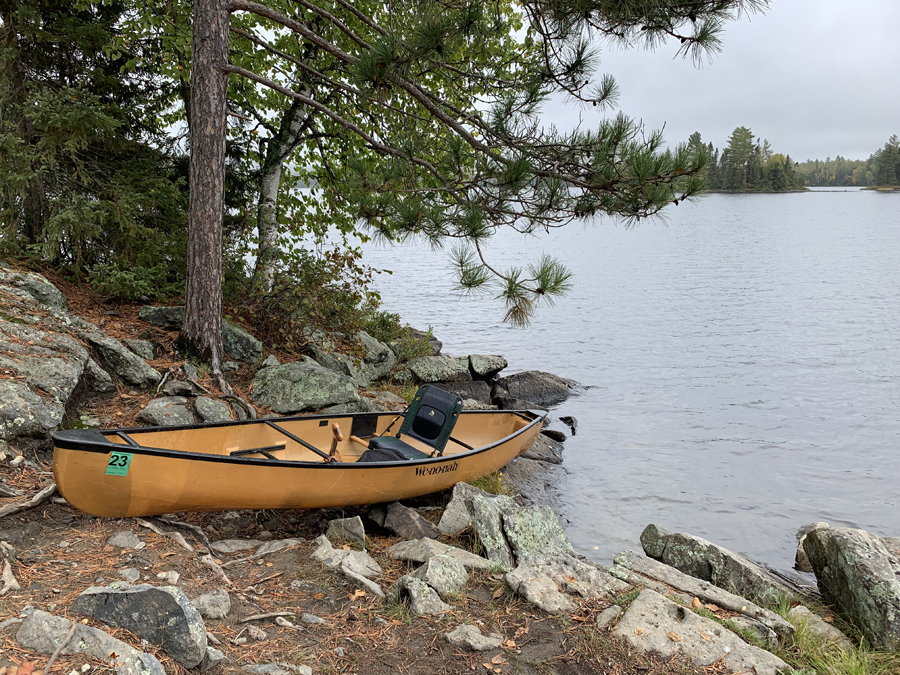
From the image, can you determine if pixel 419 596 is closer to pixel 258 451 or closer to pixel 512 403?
pixel 258 451

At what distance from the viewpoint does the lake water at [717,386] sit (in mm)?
8602

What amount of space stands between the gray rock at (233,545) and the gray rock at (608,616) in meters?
2.73

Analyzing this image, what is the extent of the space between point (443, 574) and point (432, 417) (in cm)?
305

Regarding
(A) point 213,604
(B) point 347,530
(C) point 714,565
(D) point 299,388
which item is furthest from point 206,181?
(C) point 714,565

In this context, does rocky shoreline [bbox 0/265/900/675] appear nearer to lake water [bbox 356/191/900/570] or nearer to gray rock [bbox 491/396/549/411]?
lake water [bbox 356/191/900/570]

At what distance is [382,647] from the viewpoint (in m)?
3.66

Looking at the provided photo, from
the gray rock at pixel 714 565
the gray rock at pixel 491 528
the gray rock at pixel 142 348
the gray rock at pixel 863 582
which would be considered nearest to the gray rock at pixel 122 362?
the gray rock at pixel 142 348

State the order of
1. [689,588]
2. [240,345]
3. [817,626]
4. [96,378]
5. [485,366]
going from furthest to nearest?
[485,366] → [240,345] → [96,378] → [689,588] → [817,626]

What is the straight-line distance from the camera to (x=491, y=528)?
548 centimetres

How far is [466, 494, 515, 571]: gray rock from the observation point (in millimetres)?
5266

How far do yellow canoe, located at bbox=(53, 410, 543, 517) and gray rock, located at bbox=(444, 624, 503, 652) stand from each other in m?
1.89

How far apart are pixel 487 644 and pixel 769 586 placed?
3.25m

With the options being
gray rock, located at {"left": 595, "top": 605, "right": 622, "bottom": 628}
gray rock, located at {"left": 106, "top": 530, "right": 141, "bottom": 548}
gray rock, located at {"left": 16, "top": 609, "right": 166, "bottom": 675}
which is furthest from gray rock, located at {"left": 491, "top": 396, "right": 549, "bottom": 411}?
gray rock, located at {"left": 16, "top": 609, "right": 166, "bottom": 675}

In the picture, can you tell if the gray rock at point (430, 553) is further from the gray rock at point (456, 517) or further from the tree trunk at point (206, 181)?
the tree trunk at point (206, 181)
